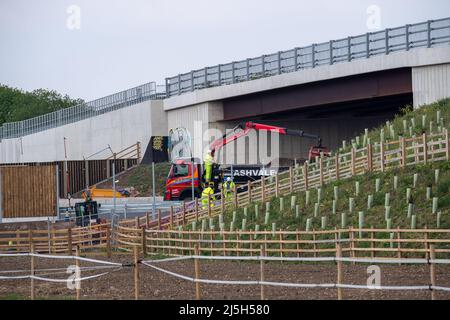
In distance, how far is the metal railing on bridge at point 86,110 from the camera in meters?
76.0

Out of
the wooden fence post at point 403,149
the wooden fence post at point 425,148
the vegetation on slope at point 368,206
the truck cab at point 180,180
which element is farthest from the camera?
the truck cab at point 180,180

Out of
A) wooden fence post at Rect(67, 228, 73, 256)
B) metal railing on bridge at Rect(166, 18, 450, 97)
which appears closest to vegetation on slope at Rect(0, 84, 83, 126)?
metal railing on bridge at Rect(166, 18, 450, 97)

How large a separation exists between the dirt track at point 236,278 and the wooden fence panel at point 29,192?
17.6 metres

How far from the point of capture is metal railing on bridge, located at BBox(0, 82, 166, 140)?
76.0 metres

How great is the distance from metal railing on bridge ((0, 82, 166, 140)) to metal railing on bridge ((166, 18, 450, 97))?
3.90 m

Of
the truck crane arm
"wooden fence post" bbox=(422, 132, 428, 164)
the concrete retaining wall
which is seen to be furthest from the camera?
the concrete retaining wall

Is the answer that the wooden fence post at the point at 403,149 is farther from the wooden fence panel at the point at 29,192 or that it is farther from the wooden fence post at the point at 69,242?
the wooden fence panel at the point at 29,192

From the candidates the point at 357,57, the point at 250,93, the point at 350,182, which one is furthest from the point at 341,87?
the point at 350,182

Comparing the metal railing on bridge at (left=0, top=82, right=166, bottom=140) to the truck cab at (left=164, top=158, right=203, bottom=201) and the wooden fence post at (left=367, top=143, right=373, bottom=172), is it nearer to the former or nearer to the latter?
the truck cab at (left=164, top=158, right=203, bottom=201)

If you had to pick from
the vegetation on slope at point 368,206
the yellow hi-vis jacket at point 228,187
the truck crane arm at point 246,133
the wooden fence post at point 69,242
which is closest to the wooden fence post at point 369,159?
the vegetation on slope at point 368,206

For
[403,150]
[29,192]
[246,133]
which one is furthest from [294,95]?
[403,150]

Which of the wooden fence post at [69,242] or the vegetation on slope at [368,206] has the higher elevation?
the vegetation on slope at [368,206]

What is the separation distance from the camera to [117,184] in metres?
69.8
